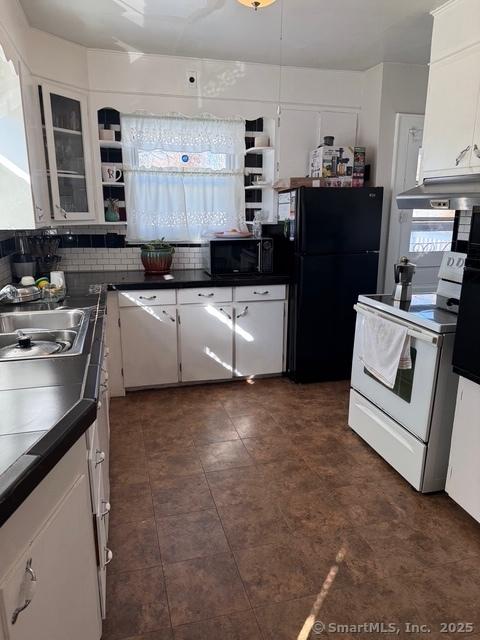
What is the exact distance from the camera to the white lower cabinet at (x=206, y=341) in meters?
3.46

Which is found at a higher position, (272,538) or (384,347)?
(384,347)

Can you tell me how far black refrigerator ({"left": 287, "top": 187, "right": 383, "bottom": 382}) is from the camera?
11.2 ft

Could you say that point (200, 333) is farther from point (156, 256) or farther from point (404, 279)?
point (404, 279)

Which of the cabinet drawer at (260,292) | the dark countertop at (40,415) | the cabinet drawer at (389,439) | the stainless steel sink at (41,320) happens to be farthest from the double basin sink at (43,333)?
the cabinet drawer at (389,439)

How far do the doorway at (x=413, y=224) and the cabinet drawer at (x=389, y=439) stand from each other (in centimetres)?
150

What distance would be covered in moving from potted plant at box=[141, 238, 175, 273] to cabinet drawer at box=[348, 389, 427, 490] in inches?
72.5

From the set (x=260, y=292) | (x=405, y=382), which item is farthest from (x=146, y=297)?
(x=405, y=382)

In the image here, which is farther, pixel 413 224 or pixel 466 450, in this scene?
pixel 413 224

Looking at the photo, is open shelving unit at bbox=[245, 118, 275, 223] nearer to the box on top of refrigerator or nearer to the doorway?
the box on top of refrigerator

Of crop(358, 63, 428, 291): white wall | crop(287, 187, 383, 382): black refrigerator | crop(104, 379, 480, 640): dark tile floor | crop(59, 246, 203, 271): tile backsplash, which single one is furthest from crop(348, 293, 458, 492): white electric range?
crop(59, 246, 203, 271): tile backsplash

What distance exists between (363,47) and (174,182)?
1762mm

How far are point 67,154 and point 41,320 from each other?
1481 millimetres

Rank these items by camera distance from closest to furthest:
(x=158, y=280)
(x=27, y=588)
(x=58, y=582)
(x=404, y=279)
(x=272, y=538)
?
(x=27, y=588) → (x=58, y=582) → (x=272, y=538) → (x=404, y=279) → (x=158, y=280)

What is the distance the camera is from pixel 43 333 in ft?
7.00
